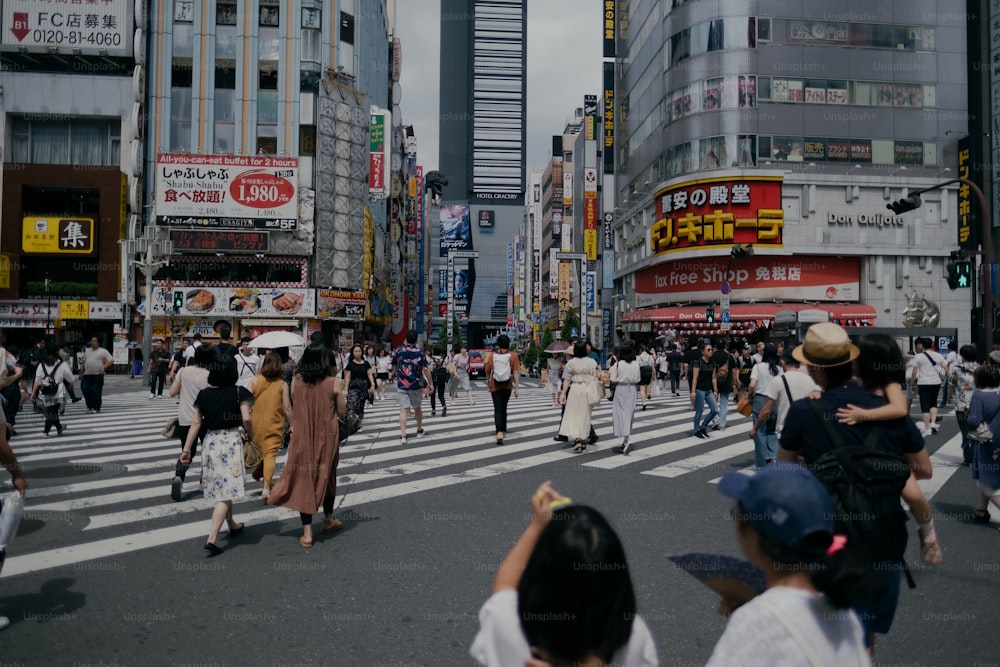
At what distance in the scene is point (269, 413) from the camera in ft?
23.1

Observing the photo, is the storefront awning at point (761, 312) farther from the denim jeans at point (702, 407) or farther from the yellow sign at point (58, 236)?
the yellow sign at point (58, 236)

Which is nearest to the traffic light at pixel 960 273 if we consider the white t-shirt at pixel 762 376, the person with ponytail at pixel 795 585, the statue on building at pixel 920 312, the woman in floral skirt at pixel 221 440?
the white t-shirt at pixel 762 376

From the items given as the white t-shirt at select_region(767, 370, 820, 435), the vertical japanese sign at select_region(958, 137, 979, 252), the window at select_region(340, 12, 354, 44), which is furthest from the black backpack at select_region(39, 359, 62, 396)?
the window at select_region(340, 12, 354, 44)

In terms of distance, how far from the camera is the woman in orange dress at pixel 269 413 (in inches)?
277

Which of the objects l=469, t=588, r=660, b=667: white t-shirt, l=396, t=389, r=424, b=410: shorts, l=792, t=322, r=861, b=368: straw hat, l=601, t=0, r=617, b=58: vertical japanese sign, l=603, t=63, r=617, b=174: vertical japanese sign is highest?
l=601, t=0, r=617, b=58: vertical japanese sign

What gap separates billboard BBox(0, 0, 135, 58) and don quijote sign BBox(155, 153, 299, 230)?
24.8ft

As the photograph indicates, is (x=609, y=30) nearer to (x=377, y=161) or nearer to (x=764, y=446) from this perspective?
(x=377, y=161)

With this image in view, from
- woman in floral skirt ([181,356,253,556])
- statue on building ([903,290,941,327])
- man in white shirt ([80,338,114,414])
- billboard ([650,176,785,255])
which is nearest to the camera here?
woman in floral skirt ([181,356,253,556])

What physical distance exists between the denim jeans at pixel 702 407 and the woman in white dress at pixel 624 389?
6.77 feet

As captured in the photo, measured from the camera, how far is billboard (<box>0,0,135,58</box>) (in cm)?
3981

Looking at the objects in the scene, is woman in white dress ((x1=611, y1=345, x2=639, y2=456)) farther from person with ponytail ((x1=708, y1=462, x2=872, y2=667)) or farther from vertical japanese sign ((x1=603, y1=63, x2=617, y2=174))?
vertical japanese sign ((x1=603, y1=63, x2=617, y2=174))

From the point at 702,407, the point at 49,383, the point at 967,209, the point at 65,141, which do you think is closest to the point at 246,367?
the point at 49,383

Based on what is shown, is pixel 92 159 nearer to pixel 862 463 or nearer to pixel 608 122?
pixel 608 122

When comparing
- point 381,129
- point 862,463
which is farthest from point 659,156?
point 862,463
